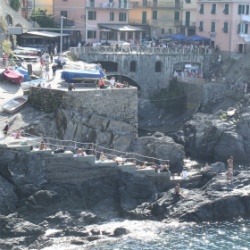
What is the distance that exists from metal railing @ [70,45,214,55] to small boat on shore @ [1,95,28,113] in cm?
1954

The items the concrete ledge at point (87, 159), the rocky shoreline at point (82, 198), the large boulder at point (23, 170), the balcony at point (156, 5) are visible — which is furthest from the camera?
the balcony at point (156, 5)

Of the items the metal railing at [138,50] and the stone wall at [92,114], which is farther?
the metal railing at [138,50]

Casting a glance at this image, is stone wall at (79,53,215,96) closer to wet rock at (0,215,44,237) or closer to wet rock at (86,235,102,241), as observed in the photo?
wet rock at (0,215,44,237)

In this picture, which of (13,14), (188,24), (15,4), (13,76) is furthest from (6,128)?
(188,24)

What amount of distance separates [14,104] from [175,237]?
1537 cm

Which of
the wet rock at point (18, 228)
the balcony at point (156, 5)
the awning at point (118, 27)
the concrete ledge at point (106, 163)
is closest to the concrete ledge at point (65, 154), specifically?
the concrete ledge at point (106, 163)

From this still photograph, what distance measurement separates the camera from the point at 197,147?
60438 mm

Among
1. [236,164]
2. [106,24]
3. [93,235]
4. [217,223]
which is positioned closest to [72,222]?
[93,235]

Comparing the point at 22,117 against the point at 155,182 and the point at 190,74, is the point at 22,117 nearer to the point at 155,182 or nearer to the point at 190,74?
the point at 155,182

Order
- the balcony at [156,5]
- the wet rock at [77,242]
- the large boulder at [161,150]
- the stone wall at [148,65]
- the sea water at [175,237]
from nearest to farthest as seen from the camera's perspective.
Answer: the wet rock at [77,242] < the sea water at [175,237] < the large boulder at [161,150] < the stone wall at [148,65] < the balcony at [156,5]

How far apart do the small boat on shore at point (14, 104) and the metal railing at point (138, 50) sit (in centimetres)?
1954

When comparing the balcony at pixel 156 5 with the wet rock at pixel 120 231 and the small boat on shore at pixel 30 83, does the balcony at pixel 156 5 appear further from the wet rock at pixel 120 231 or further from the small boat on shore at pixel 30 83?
the wet rock at pixel 120 231

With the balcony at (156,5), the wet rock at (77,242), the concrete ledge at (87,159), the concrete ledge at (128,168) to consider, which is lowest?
the wet rock at (77,242)

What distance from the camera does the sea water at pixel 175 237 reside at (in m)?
39.0
